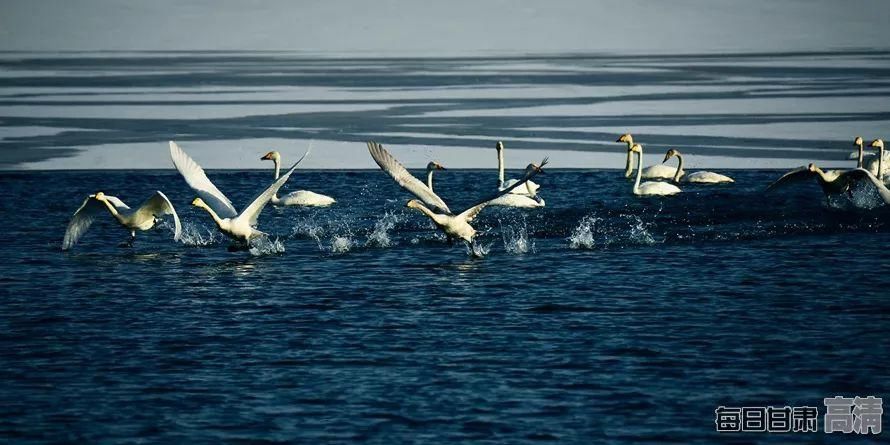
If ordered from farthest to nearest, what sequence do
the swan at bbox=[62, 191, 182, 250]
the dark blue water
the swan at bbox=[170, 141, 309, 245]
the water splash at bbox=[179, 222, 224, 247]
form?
1. the water splash at bbox=[179, 222, 224, 247]
2. the swan at bbox=[62, 191, 182, 250]
3. the swan at bbox=[170, 141, 309, 245]
4. the dark blue water

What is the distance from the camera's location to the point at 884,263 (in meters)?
14.6

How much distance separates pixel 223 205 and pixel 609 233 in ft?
15.1

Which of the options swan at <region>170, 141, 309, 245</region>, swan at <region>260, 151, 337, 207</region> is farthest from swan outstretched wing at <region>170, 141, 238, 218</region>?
swan at <region>260, 151, 337, 207</region>

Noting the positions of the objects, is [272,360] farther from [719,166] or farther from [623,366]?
[719,166]

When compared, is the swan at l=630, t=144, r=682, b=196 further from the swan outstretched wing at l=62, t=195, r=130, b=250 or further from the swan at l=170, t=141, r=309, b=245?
the swan outstretched wing at l=62, t=195, r=130, b=250

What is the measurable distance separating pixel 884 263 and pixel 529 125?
1357cm

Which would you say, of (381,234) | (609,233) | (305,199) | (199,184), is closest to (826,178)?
(609,233)

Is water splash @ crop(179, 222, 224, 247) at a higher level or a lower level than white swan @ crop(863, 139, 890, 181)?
lower

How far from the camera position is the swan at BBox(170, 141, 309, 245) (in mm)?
15445

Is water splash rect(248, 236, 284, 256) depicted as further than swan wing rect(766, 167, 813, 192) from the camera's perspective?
No

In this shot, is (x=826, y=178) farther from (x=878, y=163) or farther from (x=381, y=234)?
(x=381, y=234)

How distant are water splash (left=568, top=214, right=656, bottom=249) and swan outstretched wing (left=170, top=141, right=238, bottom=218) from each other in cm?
395

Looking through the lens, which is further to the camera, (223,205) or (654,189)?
(654,189)

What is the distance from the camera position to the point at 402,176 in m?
15.3
